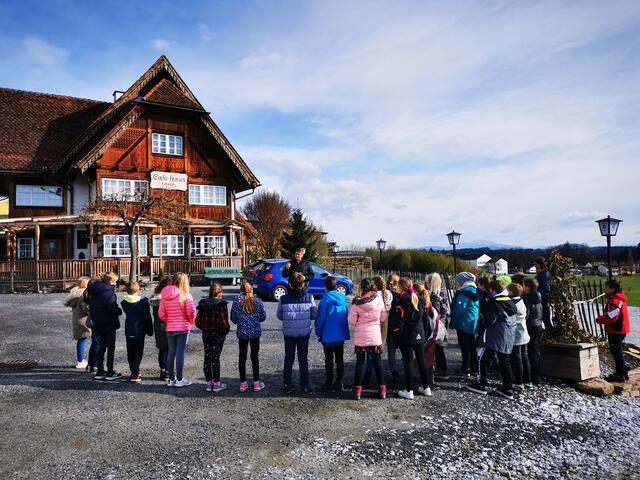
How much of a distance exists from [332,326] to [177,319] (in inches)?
87.9

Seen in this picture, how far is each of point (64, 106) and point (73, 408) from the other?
26.2 m

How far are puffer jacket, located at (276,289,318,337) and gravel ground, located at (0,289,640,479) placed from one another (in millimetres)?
906

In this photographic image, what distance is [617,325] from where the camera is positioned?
7.86 metres

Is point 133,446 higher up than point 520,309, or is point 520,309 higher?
point 520,309

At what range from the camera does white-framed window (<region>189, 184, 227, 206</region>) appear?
86.4ft

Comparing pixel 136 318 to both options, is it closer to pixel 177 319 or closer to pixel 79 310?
pixel 177 319

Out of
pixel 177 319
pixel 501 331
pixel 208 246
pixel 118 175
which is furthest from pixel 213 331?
pixel 208 246

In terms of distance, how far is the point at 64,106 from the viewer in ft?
90.2

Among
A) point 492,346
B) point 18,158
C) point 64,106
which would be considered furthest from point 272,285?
point 64,106

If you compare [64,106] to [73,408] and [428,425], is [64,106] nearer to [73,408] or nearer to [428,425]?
[73,408]

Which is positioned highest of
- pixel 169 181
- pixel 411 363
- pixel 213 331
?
pixel 169 181

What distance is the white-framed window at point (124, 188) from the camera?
23.1m

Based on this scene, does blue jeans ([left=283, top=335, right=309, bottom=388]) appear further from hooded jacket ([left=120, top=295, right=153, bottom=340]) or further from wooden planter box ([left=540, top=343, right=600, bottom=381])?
wooden planter box ([left=540, top=343, right=600, bottom=381])

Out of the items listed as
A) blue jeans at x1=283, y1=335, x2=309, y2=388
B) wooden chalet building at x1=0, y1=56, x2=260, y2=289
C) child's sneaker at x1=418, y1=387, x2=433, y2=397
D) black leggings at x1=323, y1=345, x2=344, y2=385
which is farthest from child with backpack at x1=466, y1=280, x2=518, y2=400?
wooden chalet building at x1=0, y1=56, x2=260, y2=289
